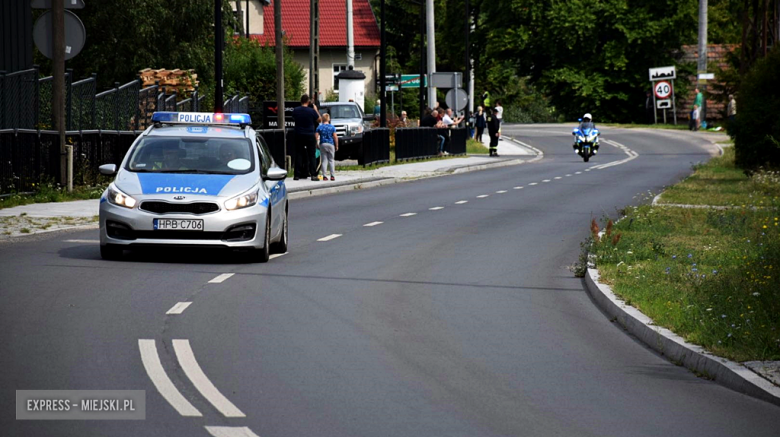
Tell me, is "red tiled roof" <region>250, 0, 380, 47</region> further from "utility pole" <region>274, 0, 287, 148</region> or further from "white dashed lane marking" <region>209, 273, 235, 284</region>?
"white dashed lane marking" <region>209, 273, 235, 284</region>

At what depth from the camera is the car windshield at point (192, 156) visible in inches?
634

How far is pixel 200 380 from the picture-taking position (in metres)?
8.42

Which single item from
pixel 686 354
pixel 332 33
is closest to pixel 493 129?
pixel 332 33

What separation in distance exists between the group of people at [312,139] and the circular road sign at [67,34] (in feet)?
31.1

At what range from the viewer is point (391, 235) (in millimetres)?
19766

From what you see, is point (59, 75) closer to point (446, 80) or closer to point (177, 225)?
point (177, 225)

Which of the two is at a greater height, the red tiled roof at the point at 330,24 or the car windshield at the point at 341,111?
the red tiled roof at the point at 330,24

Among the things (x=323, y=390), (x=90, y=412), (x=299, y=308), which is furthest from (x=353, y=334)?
(x=90, y=412)

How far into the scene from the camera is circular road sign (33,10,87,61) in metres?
23.0

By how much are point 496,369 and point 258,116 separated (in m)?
36.4

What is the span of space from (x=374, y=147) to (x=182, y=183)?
1095 inches

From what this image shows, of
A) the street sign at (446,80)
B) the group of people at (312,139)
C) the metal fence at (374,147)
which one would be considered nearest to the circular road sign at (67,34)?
the group of people at (312,139)

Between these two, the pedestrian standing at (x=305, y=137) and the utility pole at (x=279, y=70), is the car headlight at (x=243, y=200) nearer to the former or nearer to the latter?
the pedestrian standing at (x=305, y=137)

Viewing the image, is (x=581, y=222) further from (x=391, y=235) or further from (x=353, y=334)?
(x=353, y=334)
